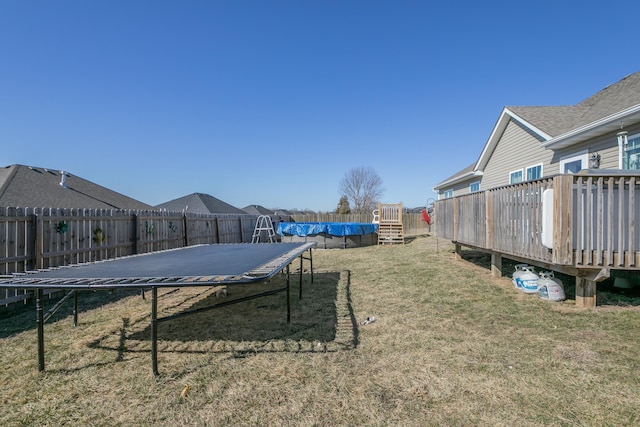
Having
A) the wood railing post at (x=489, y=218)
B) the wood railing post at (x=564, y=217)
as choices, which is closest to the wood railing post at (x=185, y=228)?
the wood railing post at (x=489, y=218)

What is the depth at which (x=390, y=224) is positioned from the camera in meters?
14.5

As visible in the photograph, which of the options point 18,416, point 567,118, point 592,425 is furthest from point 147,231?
point 567,118

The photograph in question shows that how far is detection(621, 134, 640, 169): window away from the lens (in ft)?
18.5

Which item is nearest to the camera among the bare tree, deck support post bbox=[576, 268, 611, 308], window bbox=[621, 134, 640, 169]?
deck support post bbox=[576, 268, 611, 308]

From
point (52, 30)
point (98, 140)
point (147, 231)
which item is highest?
point (52, 30)

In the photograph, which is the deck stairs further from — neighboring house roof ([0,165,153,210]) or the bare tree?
the bare tree

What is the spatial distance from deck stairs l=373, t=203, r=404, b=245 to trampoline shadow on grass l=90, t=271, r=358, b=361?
935 cm

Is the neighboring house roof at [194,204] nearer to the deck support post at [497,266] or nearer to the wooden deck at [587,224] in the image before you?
the deck support post at [497,266]

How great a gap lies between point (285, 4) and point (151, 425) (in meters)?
11.5

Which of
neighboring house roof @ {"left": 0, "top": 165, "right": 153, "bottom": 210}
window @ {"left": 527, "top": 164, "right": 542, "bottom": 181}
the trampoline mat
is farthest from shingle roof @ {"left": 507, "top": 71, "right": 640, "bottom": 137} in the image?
neighboring house roof @ {"left": 0, "top": 165, "right": 153, "bottom": 210}

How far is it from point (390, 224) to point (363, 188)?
2212 centimetres

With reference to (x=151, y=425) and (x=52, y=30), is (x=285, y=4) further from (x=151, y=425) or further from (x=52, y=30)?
(x=151, y=425)

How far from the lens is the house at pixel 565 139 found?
19.1ft

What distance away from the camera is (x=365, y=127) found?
21.4 metres
